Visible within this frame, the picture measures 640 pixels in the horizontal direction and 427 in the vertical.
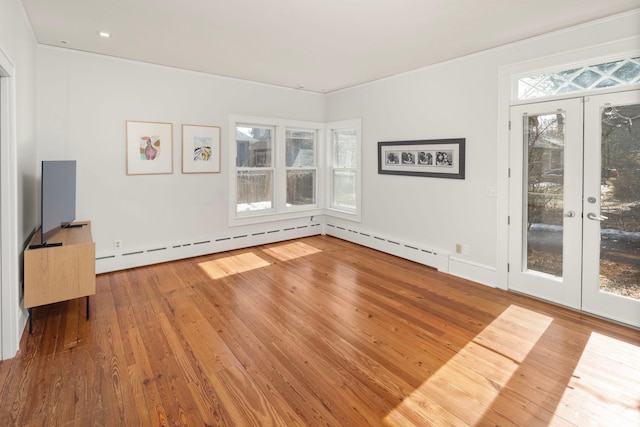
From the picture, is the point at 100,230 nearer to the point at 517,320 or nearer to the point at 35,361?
the point at 35,361

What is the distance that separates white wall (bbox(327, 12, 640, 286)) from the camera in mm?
3588

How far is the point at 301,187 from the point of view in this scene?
639 cm

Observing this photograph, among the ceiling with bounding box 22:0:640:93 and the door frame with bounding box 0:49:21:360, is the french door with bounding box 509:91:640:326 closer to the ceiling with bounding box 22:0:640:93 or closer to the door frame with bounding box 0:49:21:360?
the ceiling with bounding box 22:0:640:93

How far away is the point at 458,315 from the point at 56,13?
15.2 ft

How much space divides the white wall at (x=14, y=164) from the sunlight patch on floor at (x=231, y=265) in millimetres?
1957

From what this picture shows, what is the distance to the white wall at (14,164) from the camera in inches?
96.3

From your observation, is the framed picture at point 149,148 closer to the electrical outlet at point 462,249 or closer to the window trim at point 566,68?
the electrical outlet at point 462,249

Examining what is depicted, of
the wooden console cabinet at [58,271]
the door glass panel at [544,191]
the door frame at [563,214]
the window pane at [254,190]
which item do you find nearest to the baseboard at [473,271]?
the door frame at [563,214]

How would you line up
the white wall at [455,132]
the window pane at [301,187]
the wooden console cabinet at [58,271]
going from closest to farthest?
the wooden console cabinet at [58,271], the white wall at [455,132], the window pane at [301,187]

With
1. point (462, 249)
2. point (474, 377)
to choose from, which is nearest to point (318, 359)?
point (474, 377)

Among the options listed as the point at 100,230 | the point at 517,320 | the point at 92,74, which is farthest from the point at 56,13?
the point at 517,320

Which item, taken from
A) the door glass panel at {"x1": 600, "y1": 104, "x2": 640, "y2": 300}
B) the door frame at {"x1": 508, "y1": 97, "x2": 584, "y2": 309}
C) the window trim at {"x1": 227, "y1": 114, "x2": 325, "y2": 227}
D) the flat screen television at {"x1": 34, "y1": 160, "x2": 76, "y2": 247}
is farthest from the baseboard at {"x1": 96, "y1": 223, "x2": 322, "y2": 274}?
the door glass panel at {"x1": 600, "y1": 104, "x2": 640, "y2": 300}

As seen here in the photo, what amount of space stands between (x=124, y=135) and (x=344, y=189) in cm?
361

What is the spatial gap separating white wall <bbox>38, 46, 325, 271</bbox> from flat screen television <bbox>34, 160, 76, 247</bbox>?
0.60 metres
